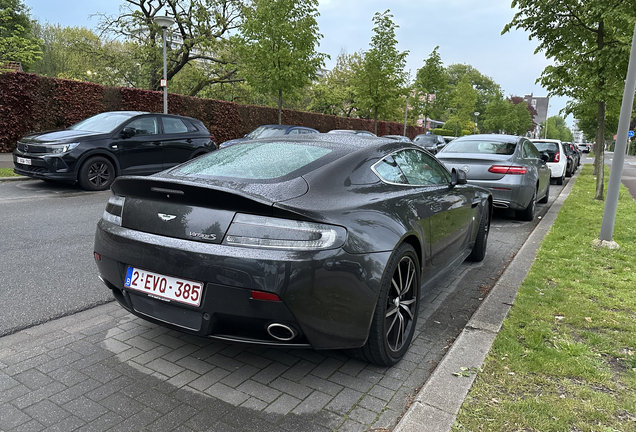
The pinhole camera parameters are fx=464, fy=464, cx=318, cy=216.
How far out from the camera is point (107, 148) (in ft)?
31.9

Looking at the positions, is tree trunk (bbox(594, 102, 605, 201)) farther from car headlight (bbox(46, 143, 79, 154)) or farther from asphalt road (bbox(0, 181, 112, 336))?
car headlight (bbox(46, 143, 79, 154))

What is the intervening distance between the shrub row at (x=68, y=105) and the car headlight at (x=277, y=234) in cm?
1526

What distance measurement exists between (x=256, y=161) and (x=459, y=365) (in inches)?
73.8

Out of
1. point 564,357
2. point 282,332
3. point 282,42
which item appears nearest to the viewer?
point 282,332

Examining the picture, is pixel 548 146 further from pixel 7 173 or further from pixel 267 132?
pixel 7 173

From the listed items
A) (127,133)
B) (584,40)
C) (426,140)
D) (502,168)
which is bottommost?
(502,168)

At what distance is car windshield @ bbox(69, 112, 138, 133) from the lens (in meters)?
10.0

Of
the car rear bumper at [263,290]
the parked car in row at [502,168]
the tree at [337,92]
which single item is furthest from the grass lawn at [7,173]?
the tree at [337,92]

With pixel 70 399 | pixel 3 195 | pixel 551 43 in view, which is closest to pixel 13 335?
pixel 70 399

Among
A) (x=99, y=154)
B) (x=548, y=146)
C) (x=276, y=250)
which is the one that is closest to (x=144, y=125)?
(x=99, y=154)

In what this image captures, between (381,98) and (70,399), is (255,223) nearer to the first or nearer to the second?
(70,399)

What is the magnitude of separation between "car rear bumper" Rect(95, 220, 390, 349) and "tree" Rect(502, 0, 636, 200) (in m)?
8.94

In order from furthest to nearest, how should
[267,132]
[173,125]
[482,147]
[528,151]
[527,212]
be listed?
[267,132] < [173,125] < [528,151] < [482,147] < [527,212]

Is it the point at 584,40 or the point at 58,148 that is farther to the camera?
the point at 584,40
